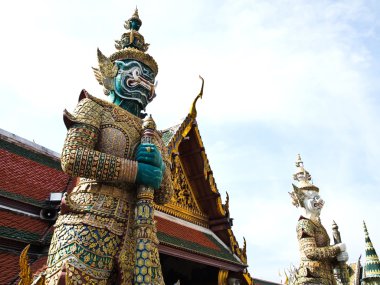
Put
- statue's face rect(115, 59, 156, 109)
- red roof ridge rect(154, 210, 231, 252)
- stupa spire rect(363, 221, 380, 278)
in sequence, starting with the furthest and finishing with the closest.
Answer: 1. stupa spire rect(363, 221, 380, 278)
2. red roof ridge rect(154, 210, 231, 252)
3. statue's face rect(115, 59, 156, 109)

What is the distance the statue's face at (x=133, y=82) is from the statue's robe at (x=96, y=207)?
422 millimetres

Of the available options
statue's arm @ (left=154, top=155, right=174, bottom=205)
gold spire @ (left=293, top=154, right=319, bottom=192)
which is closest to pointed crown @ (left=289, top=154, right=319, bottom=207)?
gold spire @ (left=293, top=154, right=319, bottom=192)

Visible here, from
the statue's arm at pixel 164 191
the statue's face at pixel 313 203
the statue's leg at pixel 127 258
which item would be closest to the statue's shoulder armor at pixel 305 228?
the statue's face at pixel 313 203

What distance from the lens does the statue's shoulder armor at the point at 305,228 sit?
7.72 metres

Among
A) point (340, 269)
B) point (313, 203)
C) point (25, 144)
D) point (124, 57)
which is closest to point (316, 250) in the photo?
point (340, 269)

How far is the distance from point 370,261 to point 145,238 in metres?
10.6

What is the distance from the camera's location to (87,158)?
3.05m

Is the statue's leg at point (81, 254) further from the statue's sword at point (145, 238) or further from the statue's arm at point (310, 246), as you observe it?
the statue's arm at point (310, 246)

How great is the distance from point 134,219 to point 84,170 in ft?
1.91

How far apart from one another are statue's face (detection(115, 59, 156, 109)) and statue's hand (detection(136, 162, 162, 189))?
966 millimetres

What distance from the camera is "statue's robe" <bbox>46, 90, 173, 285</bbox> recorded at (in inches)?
111

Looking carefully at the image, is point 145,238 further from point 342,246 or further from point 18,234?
point 342,246

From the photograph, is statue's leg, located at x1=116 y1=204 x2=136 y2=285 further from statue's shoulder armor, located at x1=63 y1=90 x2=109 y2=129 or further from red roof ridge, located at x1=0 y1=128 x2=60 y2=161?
red roof ridge, located at x1=0 y1=128 x2=60 y2=161

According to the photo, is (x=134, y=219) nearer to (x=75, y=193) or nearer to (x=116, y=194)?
(x=116, y=194)
